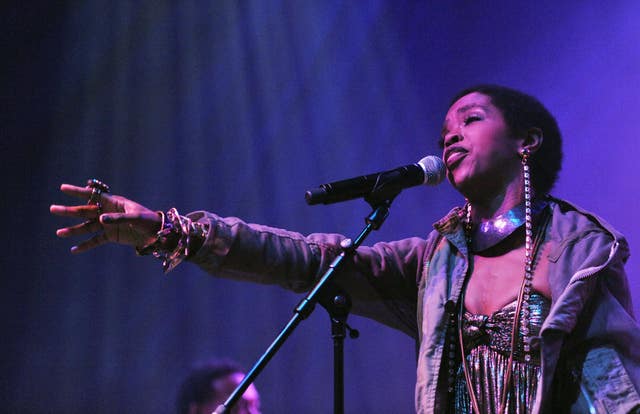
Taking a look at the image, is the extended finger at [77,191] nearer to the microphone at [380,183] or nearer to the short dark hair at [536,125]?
the microphone at [380,183]

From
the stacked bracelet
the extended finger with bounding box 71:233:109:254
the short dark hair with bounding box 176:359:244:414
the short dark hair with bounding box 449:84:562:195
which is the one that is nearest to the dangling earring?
the short dark hair with bounding box 449:84:562:195

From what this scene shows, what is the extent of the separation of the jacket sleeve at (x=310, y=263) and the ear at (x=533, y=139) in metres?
0.43

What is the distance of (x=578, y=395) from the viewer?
1.49m

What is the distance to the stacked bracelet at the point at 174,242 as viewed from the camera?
1521 mm

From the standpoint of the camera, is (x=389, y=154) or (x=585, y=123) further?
(x=389, y=154)

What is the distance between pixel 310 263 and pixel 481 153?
579 millimetres

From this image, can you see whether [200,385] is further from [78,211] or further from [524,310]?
[524,310]

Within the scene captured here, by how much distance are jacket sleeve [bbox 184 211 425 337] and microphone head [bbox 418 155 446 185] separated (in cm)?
32

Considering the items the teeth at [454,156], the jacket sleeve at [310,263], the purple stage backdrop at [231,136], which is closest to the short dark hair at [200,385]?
the purple stage backdrop at [231,136]

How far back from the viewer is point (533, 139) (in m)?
1.96

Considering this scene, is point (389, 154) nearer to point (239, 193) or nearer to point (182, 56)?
point (239, 193)

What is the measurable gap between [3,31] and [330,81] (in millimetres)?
1564

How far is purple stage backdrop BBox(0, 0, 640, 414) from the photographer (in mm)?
2832

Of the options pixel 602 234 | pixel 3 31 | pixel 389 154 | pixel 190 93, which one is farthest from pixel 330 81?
pixel 602 234
